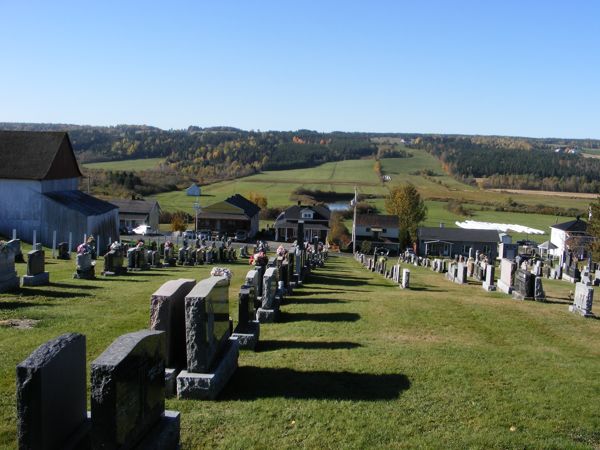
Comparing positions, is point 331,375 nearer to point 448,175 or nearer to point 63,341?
point 63,341

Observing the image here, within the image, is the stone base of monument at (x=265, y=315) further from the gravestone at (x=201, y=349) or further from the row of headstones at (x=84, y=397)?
the row of headstones at (x=84, y=397)

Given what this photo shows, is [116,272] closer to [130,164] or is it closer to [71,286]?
[71,286]

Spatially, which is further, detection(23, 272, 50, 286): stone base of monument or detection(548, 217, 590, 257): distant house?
detection(548, 217, 590, 257): distant house

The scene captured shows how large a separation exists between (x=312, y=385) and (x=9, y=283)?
10867 mm

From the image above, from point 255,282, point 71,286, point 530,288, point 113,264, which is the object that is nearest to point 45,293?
point 71,286

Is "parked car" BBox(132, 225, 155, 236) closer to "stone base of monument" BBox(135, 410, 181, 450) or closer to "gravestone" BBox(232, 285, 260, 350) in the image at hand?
"gravestone" BBox(232, 285, 260, 350)

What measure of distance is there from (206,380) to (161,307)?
3.93 ft

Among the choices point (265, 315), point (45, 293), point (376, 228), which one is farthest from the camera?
point (376, 228)

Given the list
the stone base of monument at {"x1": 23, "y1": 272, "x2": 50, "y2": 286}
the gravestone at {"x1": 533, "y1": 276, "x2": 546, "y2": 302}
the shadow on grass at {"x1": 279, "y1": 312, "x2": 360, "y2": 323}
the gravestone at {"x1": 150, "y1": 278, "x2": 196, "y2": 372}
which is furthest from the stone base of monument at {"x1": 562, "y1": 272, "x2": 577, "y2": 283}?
the gravestone at {"x1": 150, "y1": 278, "x2": 196, "y2": 372}

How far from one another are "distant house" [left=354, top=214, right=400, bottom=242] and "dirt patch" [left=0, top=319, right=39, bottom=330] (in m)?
65.7

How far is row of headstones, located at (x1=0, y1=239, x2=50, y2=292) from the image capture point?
1598 centimetres

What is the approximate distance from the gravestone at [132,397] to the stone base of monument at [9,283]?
1117 centimetres

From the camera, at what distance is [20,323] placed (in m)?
12.2

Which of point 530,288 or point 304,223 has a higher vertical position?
point 530,288
